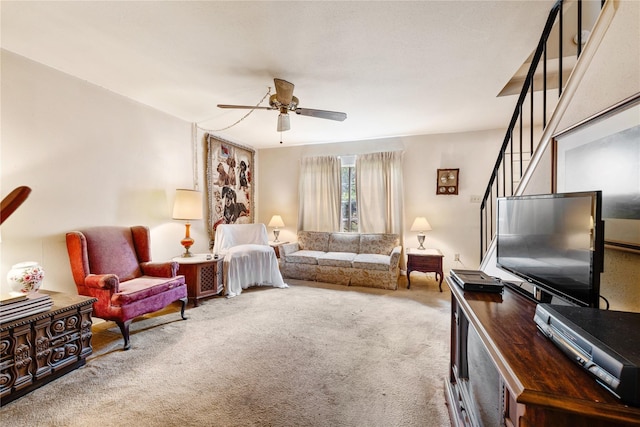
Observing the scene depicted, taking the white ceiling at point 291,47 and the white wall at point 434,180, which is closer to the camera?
the white ceiling at point 291,47

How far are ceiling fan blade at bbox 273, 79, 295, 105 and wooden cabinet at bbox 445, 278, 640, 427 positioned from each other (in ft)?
7.18

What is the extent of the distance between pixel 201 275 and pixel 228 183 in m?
1.85

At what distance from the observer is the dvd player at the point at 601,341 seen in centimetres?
54

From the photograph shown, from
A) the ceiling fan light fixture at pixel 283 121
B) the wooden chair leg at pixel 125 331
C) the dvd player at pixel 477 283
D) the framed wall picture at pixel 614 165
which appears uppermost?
the ceiling fan light fixture at pixel 283 121

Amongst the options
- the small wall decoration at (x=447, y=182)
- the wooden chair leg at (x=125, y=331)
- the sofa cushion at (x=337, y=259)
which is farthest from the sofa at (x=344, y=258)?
the wooden chair leg at (x=125, y=331)

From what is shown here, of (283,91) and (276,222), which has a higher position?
(283,91)

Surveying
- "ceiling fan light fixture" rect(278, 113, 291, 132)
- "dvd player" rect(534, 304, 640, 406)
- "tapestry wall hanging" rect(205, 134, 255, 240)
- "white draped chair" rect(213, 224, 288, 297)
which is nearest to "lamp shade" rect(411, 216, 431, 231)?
"white draped chair" rect(213, 224, 288, 297)

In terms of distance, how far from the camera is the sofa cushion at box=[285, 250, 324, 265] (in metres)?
4.31

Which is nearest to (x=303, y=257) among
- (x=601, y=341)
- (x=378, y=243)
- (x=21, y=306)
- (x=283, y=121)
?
(x=378, y=243)

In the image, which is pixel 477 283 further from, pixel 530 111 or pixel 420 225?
pixel 420 225

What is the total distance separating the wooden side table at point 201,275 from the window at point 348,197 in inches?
95.1

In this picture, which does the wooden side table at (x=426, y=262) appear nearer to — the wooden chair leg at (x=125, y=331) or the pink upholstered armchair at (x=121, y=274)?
the pink upholstered armchair at (x=121, y=274)

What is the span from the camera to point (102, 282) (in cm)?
219

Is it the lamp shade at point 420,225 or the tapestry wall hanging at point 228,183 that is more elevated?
the tapestry wall hanging at point 228,183
